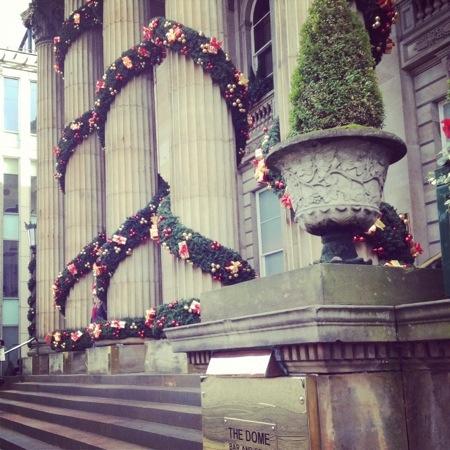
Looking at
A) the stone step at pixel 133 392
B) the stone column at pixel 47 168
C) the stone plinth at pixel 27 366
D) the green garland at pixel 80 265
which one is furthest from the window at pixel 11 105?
the stone step at pixel 133 392

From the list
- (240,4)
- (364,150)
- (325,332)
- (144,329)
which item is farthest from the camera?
(240,4)

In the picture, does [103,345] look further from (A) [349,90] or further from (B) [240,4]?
(B) [240,4]

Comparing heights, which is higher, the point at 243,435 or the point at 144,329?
the point at 144,329

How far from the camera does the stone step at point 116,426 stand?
6977mm

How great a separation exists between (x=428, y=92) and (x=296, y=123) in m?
8.71

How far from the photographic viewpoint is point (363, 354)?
12.1ft

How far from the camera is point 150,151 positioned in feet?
43.2

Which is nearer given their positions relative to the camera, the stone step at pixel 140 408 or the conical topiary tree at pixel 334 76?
the conical topiary tree at pixel 334 76

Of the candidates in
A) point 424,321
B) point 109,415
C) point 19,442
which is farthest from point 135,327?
point 424,321

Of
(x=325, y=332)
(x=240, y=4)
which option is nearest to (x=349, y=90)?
(x=325, y=332)

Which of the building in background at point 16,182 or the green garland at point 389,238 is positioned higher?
the building in background at point 16,182

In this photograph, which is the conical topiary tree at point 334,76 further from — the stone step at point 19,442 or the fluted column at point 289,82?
the stone step at point 19,442

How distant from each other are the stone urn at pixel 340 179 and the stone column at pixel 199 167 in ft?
18.8

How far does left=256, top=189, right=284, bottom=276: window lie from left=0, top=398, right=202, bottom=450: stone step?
698cm
